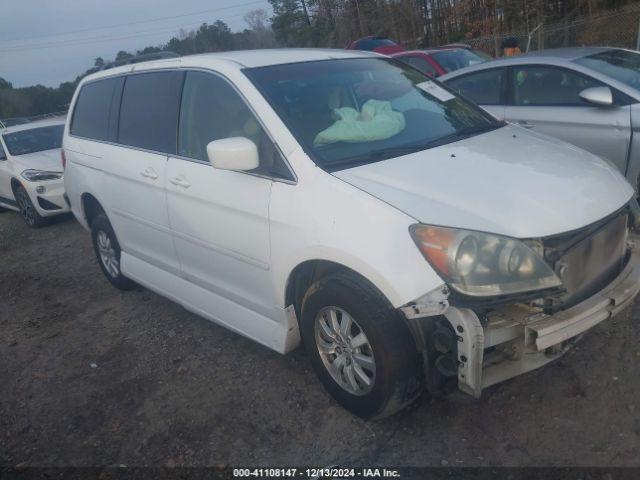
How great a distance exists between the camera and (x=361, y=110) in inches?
136

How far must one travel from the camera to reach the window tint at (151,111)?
387 cm

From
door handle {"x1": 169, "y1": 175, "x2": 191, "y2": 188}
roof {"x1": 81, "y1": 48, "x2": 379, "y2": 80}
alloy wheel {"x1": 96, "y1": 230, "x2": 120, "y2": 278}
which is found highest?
roof {"x1": 81, "y1": 48, "x2": 379, "y2": 80}

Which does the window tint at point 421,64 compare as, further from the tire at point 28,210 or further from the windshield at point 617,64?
the tire at point 28,210

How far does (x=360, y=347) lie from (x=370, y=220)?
2.22 ft

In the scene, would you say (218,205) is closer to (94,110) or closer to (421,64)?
(94,110)

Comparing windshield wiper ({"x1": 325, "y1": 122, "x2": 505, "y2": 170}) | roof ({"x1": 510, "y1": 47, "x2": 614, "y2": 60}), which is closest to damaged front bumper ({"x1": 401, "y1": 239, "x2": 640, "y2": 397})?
windshield wiper ({"x1": 325, "y1": 122, "x2": 505, "y2": 170})

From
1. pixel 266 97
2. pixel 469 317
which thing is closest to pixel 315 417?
pixel 469 317

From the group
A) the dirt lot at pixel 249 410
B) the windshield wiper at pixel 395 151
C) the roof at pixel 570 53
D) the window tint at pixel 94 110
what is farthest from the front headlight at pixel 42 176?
the windshield wiper at pixel 395 151

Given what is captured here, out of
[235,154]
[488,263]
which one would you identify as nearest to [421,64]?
[235,154]

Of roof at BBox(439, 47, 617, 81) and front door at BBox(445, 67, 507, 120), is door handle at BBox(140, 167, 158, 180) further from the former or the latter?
roof at BBox(439, 47, 617, 81)

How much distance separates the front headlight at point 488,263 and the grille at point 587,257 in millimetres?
124

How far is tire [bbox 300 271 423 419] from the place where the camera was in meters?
2.62

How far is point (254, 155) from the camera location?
9.78 ft

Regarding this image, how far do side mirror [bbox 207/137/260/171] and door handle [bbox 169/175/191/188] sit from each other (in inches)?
24.9
